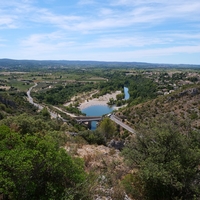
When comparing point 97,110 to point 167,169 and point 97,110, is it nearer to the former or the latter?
point 97,110

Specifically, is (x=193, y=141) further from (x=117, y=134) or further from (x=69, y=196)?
(x=117, y=134)

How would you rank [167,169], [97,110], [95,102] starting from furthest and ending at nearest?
1. [95,102]
2. [97,110]
3. [167,169]

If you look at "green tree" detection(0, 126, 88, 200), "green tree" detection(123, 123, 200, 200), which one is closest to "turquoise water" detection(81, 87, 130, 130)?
"green tree" detection(123, 123, 200, 200)

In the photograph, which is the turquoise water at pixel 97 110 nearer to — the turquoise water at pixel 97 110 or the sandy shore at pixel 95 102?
the turquoise water at pixel 97 110

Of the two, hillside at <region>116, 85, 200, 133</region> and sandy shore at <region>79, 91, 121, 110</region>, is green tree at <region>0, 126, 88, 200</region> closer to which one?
hillside at <region>116, 85, 200, 133</region>

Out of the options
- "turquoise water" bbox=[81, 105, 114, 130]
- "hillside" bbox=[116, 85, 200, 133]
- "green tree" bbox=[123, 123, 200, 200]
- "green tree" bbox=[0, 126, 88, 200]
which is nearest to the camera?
"green tree" bbox=[0, 126, 88, 200]

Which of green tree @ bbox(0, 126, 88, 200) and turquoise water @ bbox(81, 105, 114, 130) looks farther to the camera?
turquoise water @ bbox(81, 105, 114, 130)

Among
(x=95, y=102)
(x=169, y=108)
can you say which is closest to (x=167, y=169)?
(x=169, y=108)

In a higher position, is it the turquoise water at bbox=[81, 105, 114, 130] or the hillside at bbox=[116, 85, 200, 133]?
the hillside at bbox=[116, 85, 200, 133]

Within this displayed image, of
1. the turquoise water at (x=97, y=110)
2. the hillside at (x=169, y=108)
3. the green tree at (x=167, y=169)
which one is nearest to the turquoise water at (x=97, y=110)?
the turquoise water at (x=97, y=110)

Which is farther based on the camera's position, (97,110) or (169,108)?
(97,110)
